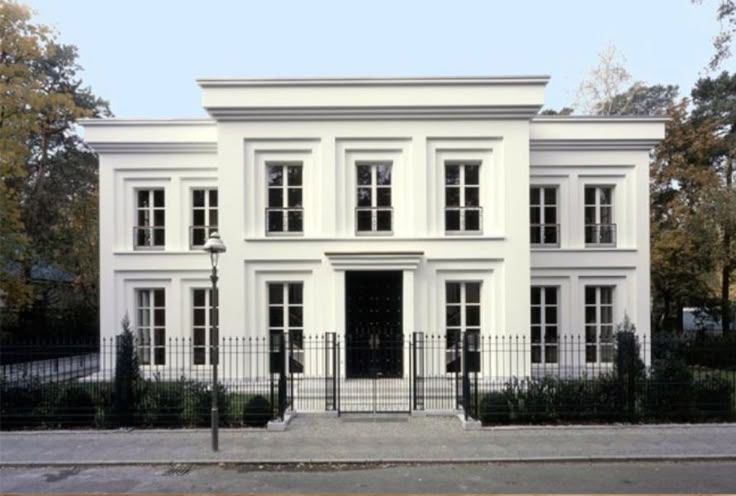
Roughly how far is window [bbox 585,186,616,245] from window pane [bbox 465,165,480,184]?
4685 mm

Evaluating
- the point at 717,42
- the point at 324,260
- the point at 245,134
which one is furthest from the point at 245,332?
the point at 717,42

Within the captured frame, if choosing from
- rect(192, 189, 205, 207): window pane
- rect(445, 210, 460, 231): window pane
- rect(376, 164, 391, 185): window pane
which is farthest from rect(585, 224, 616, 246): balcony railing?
rect(192, 189, 205, 207): window pane

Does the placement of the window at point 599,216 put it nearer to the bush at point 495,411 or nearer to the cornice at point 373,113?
the cornice at point 373,113

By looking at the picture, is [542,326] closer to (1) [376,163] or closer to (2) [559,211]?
(2) [559,211]

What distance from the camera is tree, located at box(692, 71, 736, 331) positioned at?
2667 centimetres

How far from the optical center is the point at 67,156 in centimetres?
3216

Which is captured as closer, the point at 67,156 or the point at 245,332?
the point at 245,332

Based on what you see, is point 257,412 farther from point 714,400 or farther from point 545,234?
point 545,234

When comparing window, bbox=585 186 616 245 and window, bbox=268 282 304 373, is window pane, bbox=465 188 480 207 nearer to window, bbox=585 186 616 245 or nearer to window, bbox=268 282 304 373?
window, bbox=585 186 616 245

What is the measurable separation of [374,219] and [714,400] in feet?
33.5

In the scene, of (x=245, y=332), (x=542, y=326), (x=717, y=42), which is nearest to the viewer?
(x=717, y=42)

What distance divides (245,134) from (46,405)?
951 centimetres

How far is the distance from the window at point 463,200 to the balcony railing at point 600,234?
478 cm

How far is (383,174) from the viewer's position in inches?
787
